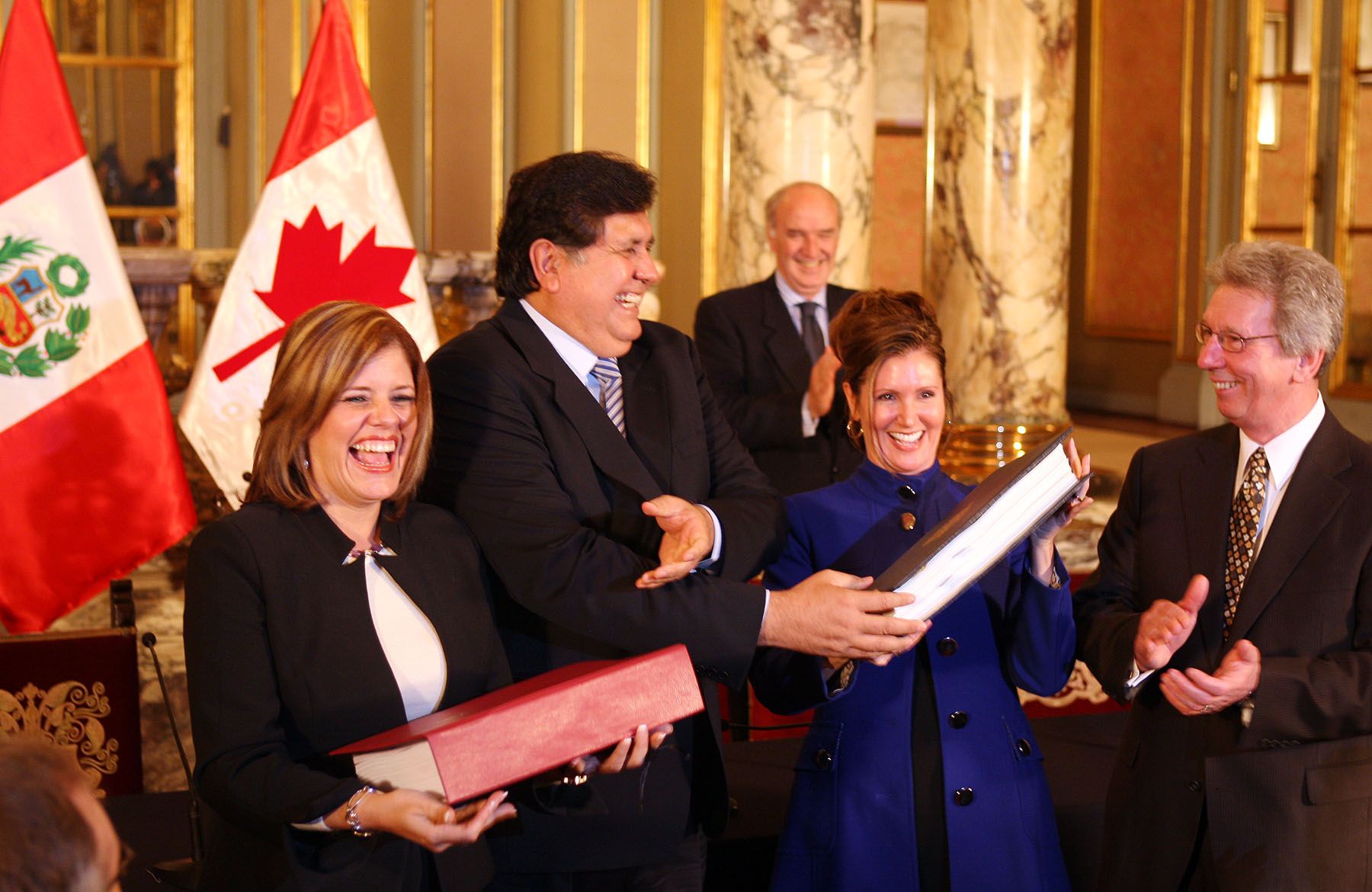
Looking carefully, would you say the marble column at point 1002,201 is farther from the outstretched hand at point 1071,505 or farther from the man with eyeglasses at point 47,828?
the man with eyeglasses at point 47,828

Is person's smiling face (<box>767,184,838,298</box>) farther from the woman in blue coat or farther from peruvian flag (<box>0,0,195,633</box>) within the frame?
the woman in blue coat

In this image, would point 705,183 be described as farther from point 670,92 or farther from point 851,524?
point 851,524

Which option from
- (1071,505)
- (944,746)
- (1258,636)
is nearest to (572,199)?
(1071,505)

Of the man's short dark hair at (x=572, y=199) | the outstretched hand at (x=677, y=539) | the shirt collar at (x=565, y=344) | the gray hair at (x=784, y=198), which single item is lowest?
the outstretched hand at (x=677, y=539)

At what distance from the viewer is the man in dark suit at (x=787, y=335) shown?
404 centimetres

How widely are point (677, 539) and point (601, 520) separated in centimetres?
15

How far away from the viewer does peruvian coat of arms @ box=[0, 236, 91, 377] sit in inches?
129

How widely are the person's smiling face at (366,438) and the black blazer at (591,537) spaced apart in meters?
0.19

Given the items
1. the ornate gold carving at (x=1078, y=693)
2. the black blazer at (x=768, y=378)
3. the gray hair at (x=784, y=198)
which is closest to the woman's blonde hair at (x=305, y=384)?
the black blazer at (x=768, y=378)

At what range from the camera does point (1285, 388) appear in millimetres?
2186

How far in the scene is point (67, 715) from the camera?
288 cm

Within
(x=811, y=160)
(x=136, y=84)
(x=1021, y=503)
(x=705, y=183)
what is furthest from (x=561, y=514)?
(x=136, y=84)

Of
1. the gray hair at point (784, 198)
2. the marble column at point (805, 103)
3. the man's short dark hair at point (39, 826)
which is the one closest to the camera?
the man's short dark hair at point (39, 826)

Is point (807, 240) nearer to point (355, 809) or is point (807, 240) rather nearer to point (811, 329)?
point (811, 329)
